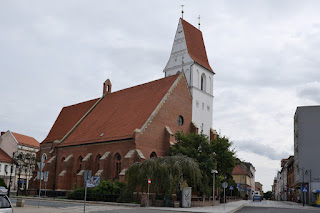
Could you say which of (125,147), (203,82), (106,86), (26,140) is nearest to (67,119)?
(106,86)

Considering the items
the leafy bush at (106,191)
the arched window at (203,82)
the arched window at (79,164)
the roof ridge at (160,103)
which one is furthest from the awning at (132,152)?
the arched window at (203,82)

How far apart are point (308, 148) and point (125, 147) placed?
34.8 meters

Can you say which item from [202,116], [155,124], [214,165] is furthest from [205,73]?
[214,165]

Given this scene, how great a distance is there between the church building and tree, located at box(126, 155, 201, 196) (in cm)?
393

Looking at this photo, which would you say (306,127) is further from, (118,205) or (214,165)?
(118,205)

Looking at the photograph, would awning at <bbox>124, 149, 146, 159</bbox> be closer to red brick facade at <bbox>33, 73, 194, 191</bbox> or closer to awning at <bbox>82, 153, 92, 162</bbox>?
red brick facade at <bbox>33, 73, 194, 191</bbox>

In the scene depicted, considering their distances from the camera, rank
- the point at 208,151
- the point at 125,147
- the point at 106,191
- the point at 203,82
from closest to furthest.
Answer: the point at 106,191, the point at 208,151, the point at 125,147, the point at 203,82

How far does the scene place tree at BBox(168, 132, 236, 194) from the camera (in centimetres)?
3788

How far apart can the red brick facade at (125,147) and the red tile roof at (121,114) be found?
0.47 meters

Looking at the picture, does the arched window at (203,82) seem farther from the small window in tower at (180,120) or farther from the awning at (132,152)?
the awning at (132,152)

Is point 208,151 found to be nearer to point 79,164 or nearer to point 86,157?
point 86,157

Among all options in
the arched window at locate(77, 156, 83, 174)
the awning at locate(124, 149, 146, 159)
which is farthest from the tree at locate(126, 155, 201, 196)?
the arched window at locate(77, 156, 83, 174)

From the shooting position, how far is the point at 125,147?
131ft

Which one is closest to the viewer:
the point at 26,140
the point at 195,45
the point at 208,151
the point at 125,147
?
the point at 208,151
